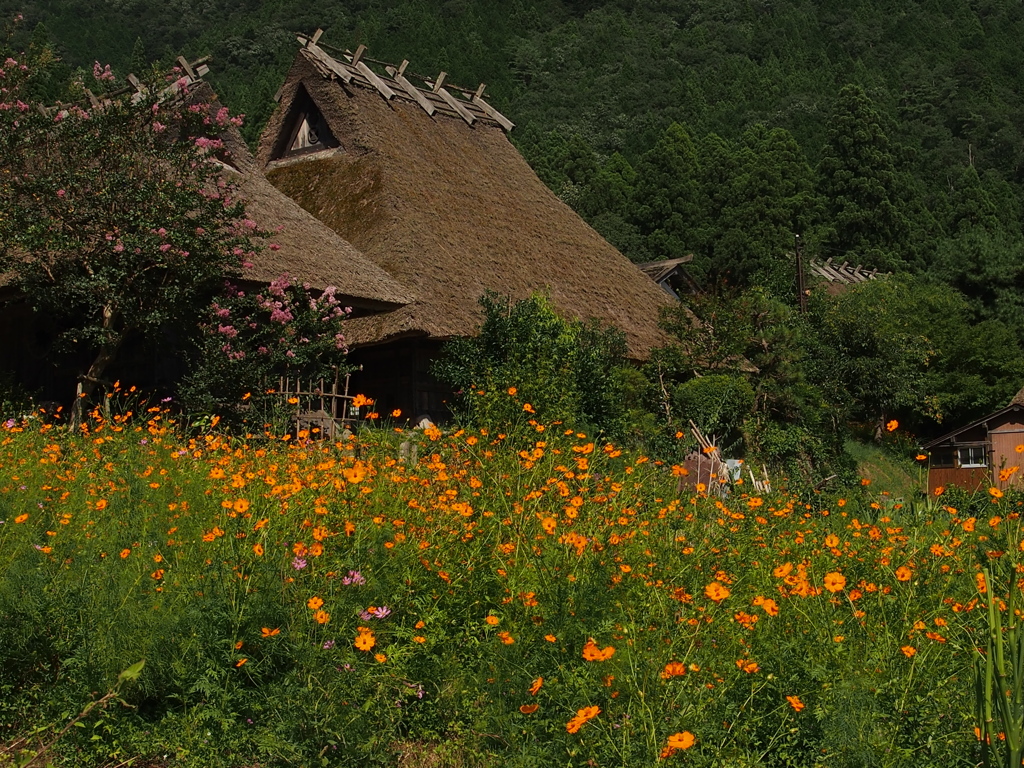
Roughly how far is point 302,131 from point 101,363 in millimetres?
9052

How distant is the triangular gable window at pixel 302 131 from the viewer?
18281 mm

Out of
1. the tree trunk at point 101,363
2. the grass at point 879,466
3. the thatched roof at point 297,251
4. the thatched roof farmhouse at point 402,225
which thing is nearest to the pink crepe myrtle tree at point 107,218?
the tree trunk at point 101,363

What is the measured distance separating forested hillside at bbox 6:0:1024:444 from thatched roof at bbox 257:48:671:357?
6118 mm

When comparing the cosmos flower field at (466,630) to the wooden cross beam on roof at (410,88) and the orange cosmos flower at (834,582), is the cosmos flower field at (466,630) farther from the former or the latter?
the wooden cross beam on roof at (410,88)

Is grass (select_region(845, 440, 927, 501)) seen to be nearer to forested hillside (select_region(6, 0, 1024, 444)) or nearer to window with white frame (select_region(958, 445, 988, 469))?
forested hillside (select_region(6, 0, 1024, 444))

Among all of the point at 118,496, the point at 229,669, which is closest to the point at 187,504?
the point at 118,496

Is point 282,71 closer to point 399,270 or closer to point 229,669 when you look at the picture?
point 399,270

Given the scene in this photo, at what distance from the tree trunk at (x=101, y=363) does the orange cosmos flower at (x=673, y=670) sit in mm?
8041

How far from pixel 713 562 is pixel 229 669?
2.05 metres

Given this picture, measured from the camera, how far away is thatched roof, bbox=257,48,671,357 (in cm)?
1433

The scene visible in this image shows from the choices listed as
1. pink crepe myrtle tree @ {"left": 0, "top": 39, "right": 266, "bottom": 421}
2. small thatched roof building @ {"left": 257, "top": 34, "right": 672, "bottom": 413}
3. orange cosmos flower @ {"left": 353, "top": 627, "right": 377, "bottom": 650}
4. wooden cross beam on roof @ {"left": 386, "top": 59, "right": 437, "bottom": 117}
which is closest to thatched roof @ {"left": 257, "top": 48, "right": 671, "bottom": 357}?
small thatched roof building @ {"left": 257, "top": 34, "right": 672, "bottom": 413}

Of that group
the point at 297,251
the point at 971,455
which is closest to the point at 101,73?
the point at 297,251

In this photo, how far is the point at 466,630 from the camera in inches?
164

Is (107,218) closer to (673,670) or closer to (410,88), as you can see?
(673,670)
